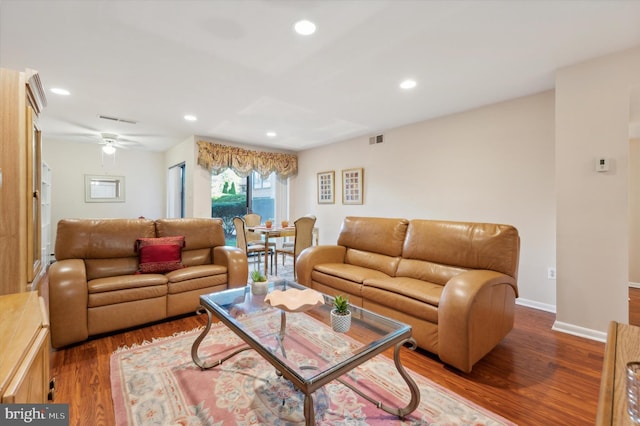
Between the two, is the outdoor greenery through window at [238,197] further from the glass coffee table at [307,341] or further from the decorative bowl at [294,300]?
the decorative bowl at [294,300]

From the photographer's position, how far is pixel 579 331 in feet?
8.30

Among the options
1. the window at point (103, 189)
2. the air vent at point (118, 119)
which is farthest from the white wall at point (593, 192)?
the window at point (103, 189)

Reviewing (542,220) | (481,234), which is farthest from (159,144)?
(542,220)

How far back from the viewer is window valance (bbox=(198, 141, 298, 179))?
5.22 m

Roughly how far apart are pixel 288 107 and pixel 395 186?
2.12 metres

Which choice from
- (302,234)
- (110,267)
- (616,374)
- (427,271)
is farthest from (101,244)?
(616,374)

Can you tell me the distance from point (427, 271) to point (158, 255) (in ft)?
8.88

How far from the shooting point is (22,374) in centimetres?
83

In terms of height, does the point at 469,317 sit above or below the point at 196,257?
below

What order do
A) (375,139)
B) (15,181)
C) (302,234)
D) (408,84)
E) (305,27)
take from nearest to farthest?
(15,181), (305,27), (408,84), (302,234), (375,139)

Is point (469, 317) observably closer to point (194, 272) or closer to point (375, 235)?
point (375, 235)

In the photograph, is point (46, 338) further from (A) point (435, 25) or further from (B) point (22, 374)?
(A) point (435, 25)

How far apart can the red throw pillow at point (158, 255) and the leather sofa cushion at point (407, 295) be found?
1.98 metres

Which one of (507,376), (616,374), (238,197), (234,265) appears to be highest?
(238,197)
